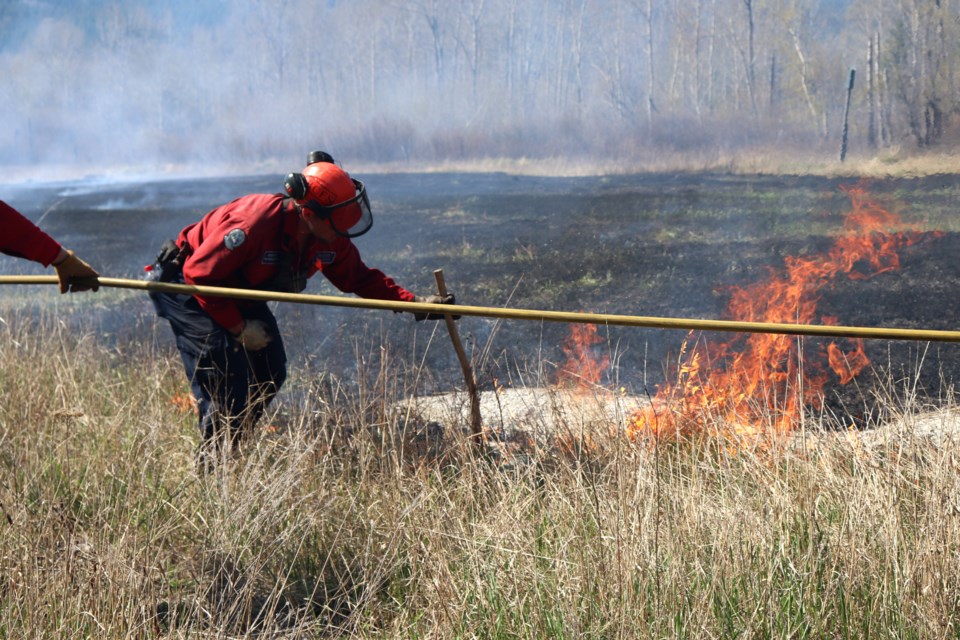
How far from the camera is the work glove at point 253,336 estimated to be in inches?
164

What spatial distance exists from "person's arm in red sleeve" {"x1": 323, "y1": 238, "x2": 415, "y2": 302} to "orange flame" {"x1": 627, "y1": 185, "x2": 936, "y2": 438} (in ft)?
4.24

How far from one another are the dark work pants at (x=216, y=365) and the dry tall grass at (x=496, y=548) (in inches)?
15.3

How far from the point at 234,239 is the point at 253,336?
1.53ft

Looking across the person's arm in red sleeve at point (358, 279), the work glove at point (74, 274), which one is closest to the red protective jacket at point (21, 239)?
the work glove at point (74, 274)

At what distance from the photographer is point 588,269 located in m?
8.89

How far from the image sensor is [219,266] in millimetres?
4000

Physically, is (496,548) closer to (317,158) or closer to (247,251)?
(247,251)

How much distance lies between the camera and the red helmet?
13.3ft

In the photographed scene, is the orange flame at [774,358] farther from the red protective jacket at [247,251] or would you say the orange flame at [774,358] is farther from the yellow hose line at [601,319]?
the red protective jacket at [247,251]

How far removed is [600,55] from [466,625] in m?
20.5

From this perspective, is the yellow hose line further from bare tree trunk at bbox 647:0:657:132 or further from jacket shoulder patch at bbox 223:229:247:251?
bare tree trunk at bbox 647:0:657:132

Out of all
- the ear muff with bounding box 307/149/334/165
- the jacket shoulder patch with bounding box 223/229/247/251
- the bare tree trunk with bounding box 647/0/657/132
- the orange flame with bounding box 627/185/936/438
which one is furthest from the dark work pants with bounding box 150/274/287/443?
the bare tree trunk with bounding box 647/0/657/132

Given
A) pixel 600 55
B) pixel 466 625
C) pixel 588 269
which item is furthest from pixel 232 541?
pixel 600 55

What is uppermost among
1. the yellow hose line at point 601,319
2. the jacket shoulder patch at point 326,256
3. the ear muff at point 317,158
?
the ear muff at point 317,158
